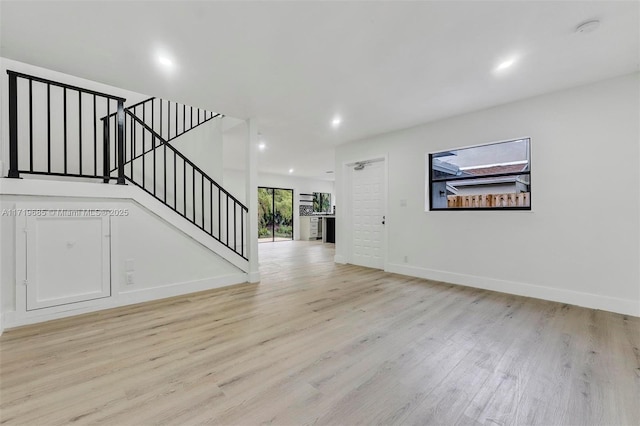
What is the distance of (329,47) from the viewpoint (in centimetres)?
242

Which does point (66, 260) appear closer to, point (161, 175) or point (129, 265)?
point (129, 265)

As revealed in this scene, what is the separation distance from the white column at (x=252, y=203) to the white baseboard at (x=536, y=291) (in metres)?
2.63

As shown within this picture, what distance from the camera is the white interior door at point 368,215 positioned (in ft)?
17.3

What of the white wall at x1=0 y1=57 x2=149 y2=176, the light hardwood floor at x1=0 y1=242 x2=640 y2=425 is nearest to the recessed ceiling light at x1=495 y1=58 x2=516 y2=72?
the light hardwood floor at x1=0 y1=242 x2=640 y2=425

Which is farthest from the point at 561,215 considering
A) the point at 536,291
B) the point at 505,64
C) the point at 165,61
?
the point at 165,61

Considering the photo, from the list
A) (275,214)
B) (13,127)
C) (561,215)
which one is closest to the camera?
(13,127)

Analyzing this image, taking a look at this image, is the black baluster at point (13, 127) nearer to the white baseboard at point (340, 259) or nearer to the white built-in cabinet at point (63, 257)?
the white built-in cabinet at point (63, 257)

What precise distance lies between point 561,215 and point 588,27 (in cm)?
205

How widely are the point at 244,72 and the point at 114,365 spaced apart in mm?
2847

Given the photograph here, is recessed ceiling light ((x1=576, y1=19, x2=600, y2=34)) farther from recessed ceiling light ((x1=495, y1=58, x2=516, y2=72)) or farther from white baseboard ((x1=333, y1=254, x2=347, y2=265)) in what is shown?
white baseboard ((x1=333, y1=254, x2=347, y2=265))

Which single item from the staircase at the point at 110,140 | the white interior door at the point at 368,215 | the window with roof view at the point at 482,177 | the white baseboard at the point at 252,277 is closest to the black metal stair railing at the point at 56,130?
the staircase at the point at 110,140

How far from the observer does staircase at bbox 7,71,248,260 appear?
3.31 metres

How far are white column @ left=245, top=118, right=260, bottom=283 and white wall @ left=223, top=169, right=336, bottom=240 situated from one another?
4.71 metres

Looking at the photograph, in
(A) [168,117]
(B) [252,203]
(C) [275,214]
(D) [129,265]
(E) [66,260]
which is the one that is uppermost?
(A) [168,117]
